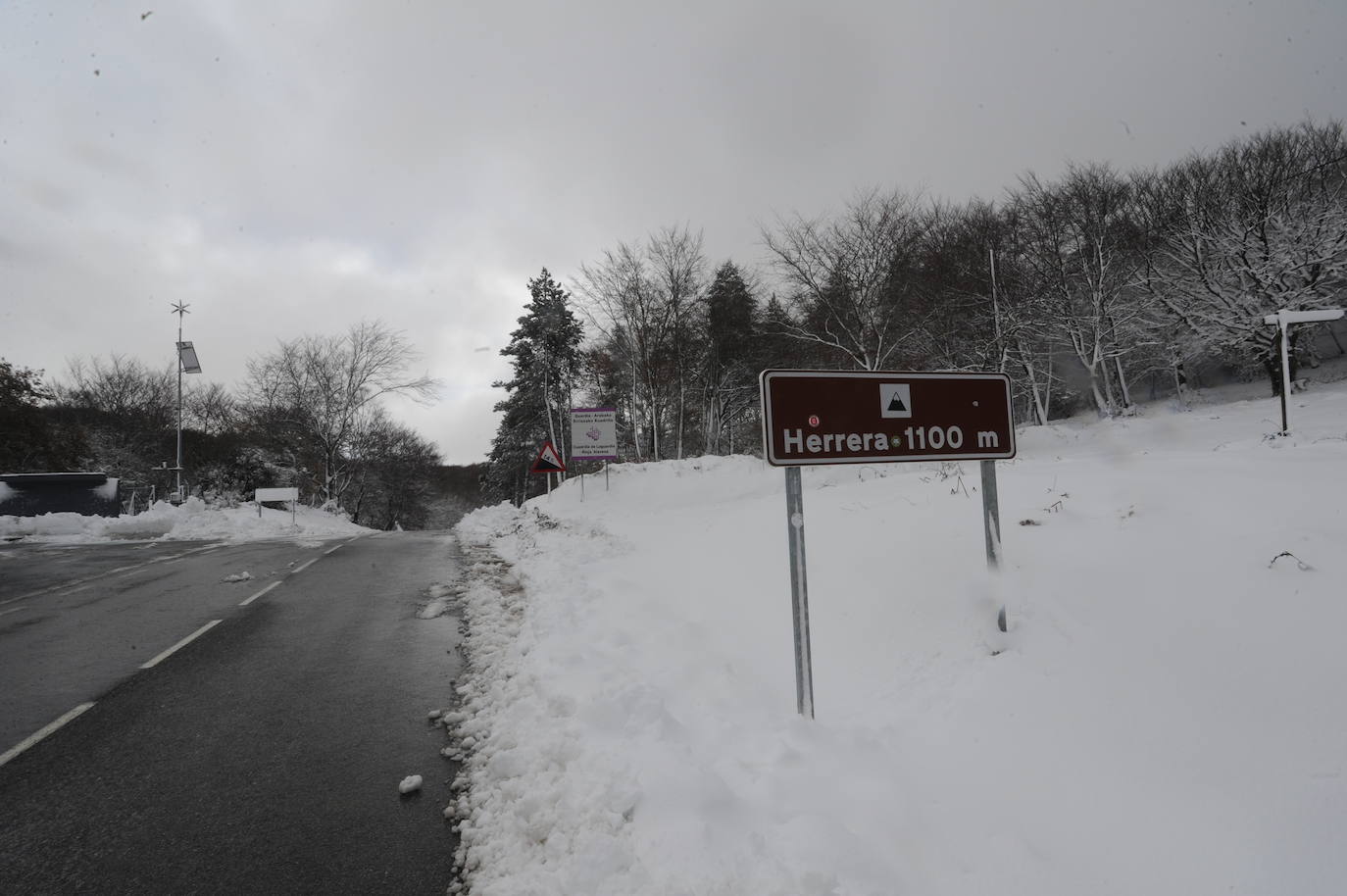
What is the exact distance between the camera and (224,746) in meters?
3.61

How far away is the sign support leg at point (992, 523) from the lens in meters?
3.52

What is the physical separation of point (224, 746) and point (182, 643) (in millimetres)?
3067

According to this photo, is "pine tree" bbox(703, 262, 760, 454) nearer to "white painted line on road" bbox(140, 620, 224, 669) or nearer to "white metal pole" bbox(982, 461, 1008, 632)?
"white painted line on road" bbox(140, 620, 224, 669)

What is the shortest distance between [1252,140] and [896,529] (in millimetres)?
31713

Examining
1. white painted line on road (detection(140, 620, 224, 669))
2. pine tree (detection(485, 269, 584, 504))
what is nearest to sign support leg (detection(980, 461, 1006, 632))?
white painted line on road (detection(140, 620, 224, 669))

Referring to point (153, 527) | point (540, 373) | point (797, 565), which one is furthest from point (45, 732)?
point (540, 373)

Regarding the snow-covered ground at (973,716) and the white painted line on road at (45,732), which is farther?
the white painted line on road at (45,732)

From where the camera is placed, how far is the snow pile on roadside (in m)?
17.3

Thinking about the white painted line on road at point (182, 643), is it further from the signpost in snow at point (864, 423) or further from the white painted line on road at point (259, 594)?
the signpost in snow at point (864, 423)

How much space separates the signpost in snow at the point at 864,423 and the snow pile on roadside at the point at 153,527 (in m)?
19.3

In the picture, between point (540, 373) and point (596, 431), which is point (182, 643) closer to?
point (596, 431)

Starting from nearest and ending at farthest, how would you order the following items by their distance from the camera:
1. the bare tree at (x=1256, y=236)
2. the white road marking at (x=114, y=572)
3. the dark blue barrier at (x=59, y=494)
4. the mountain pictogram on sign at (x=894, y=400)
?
1. the mountain pictogram on sign at (x=894, y=400)
2. the white road marking at (x=114, y=572)
3. the dark blue barrier at (x=59, y=494)
4. the bare tree at (x=1256, y=236)

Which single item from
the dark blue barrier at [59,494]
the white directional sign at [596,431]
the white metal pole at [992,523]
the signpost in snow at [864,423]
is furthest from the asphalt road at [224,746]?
the dark blue barrier at [59,494]

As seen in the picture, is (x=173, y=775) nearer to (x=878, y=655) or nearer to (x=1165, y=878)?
(x=878, y=655)
